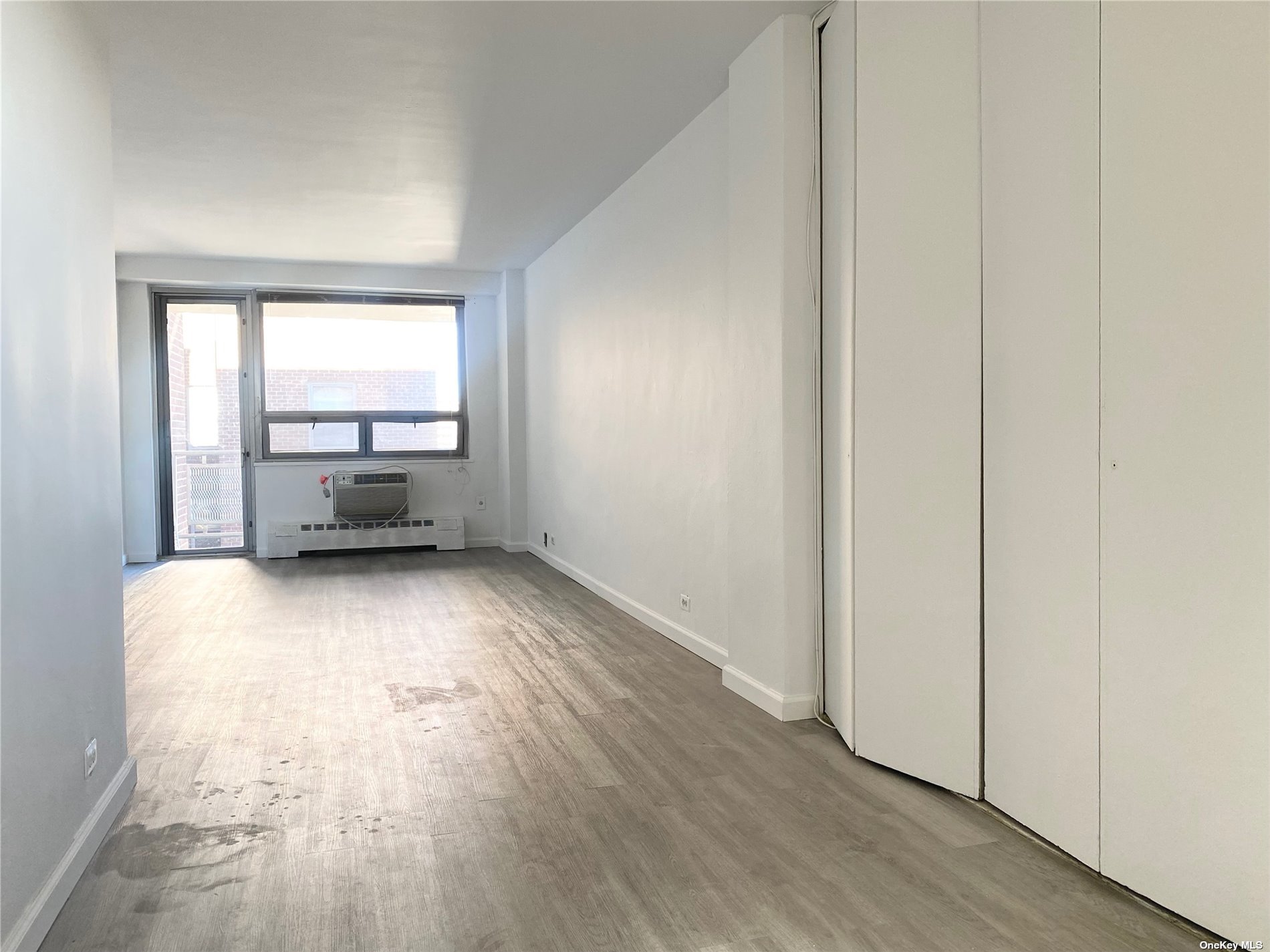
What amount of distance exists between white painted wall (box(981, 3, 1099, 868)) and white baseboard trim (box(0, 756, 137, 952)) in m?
2.35

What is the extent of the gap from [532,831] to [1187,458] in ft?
6.05

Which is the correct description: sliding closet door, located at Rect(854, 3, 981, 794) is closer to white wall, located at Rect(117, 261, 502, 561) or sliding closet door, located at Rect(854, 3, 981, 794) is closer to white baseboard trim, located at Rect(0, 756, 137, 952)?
white baseboard trim, located at Rect(0, 756, 137, 952)

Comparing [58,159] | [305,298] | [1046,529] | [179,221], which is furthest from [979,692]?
[305,298]

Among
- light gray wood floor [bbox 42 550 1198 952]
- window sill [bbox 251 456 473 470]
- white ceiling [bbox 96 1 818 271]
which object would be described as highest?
white ceiling [bbox 96 1 818 271]

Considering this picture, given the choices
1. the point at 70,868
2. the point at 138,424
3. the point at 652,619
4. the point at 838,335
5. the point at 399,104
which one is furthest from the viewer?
the point at 138,424

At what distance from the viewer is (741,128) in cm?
345

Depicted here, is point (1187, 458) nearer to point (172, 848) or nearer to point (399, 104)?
point (172, 848)

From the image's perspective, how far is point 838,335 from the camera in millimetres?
3012

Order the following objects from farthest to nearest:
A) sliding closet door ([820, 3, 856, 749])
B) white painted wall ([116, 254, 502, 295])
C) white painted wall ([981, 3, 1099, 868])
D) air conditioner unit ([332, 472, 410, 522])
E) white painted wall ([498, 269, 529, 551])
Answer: white painted wall ([498, 269, 529, 551]) < air conditioner unit ([332, 472, 410, 522]) < white painted wall ([116, 254, 502, 295]) < sliding closet door ([820, 3, 856, 749]) < white painted wall ([981, 3, 1099, 868])

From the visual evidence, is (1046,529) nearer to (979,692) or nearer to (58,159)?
(979,692)

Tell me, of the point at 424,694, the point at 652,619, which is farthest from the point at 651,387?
the point at 424,694

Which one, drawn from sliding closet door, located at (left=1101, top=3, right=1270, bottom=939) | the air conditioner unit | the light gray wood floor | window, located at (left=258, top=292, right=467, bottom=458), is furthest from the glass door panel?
sliding closet door, located at (left=1101, top=3, right=1270, bottom=939)

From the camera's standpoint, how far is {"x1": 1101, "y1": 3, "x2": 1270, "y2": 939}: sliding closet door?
5.51 ft

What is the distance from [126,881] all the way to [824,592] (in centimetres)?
229
